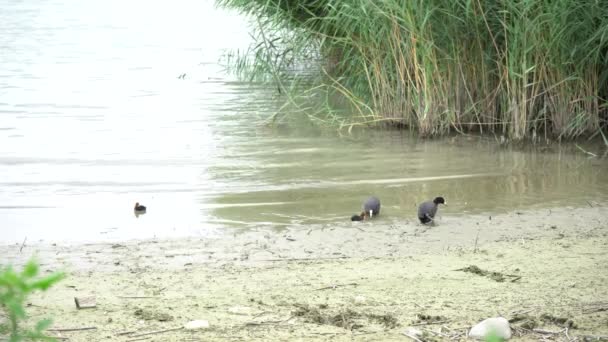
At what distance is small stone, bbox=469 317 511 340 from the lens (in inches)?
159

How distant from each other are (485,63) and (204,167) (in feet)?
9.61

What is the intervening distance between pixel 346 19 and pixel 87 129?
3.49 m

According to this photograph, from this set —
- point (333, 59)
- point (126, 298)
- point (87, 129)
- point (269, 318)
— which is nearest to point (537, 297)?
point (269, 318)

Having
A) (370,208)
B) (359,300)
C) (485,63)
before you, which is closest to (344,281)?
(359,300)

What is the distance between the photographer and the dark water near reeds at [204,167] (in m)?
7.12

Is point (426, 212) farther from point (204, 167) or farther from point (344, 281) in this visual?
point (204, 167)

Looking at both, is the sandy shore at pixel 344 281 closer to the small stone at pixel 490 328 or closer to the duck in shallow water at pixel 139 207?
the small stone at pixel 490 328

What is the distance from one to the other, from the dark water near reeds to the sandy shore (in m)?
0.53

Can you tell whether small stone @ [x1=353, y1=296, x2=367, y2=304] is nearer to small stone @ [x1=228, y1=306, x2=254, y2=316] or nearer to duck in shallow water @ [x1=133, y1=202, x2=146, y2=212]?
small stone @ [x1=228, y1=306, x2=254, y2=316]

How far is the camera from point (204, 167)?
9.13 m

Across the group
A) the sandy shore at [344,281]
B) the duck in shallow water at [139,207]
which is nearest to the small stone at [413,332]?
the sandy shore at [344,281]

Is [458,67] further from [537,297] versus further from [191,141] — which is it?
[537,297]

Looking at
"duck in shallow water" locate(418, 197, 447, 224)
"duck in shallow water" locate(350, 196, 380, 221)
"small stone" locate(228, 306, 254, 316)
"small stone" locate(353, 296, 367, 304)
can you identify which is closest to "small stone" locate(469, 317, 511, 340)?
"small stone" locate(353, 296, 367, 304)

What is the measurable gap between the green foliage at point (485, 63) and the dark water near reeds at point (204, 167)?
320 mm
